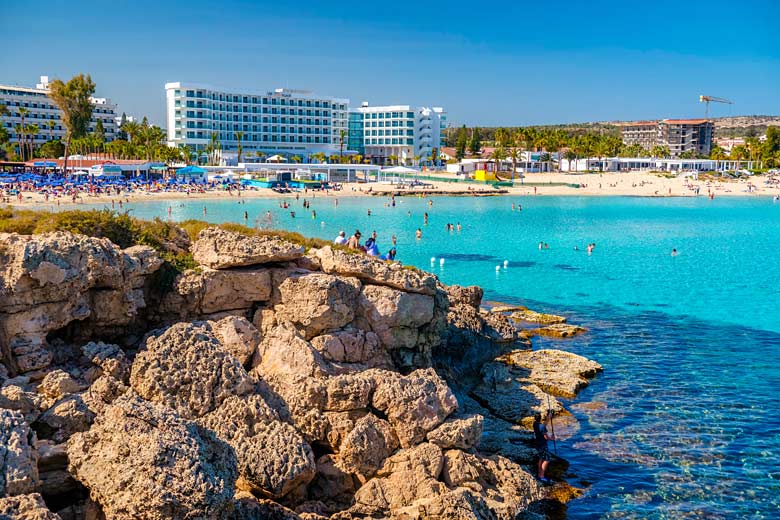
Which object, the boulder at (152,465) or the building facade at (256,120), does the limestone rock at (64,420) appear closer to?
the boulder at (152,465)

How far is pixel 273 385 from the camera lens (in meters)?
11.6

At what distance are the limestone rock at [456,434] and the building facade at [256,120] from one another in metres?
126

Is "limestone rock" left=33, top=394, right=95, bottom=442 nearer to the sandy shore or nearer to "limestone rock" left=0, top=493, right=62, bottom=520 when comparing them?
"limestone rock" left=0, top=493, right=62, bottom=520

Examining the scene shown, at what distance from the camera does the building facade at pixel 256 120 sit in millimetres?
137875

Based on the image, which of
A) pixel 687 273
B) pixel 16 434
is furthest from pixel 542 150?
pixel 16 434

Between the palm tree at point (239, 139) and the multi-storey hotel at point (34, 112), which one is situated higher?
the multi-storey hotel at point (34, 112)

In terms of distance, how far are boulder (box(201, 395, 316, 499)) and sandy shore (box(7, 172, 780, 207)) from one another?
69658 millimetres

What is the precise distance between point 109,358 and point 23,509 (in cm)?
437

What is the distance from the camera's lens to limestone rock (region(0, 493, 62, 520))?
275 inches

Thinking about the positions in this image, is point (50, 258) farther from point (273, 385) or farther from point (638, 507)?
point (638, 507)

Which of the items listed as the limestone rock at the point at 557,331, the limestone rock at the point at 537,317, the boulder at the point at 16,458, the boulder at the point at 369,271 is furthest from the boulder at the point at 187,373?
the limestone rock at the point at 537,317

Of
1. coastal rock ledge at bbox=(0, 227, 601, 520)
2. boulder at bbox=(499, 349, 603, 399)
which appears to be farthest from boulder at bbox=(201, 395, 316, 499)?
boulder at bbox=(499, 349, 603, 399)

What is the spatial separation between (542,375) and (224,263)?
9.05m

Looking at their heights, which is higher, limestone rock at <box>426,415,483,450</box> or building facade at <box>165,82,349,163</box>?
building facade at <box>165,82,349,163</box>
